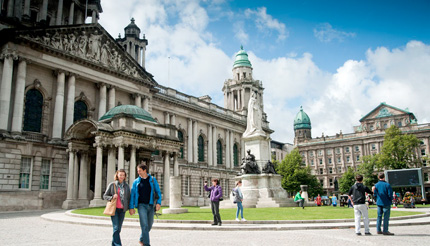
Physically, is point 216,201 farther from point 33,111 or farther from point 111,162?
point 33,111

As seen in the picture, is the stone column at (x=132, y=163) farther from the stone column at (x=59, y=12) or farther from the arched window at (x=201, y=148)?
the arched window at (x=201, y=148)

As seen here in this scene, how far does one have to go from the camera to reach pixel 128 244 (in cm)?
985

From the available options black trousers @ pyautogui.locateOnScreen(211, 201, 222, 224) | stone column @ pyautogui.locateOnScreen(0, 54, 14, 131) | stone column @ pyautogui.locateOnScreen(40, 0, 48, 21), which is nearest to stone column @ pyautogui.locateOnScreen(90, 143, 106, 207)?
stone column @ pyautogui.locateOnScreen(0, 54, 14, 131)

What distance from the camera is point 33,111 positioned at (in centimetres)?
3328

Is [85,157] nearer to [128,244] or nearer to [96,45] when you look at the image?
[96,45]

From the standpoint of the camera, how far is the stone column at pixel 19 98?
1205 inches

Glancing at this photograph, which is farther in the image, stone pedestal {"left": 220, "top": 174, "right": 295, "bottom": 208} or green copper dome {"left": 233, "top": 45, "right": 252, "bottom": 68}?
green copper dome {"left": 233, "top": 45, "right": 252, "bottom": 68}

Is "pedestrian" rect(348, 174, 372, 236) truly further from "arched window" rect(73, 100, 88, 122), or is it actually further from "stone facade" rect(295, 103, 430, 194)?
"stone facade" rect(295, 103, 430, 194)

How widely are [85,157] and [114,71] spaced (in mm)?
12631

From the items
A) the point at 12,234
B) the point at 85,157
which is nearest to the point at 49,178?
the point at 85,157

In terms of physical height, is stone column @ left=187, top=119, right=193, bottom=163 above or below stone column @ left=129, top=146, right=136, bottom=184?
above

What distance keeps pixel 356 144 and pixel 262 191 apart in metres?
85.4

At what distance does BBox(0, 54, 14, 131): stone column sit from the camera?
29844mm

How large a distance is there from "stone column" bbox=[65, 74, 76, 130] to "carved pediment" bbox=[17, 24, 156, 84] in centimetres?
250
